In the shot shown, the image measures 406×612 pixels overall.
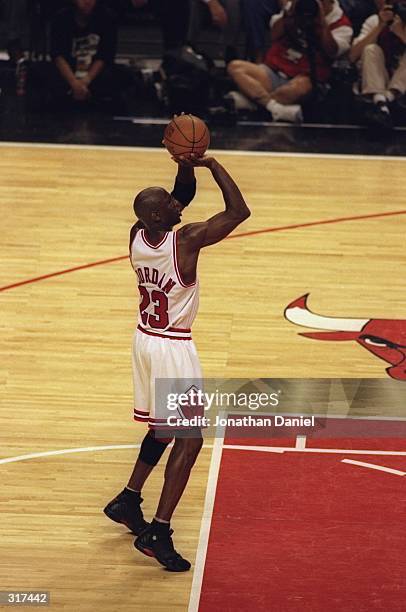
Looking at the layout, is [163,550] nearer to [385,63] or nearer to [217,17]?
[385,63]

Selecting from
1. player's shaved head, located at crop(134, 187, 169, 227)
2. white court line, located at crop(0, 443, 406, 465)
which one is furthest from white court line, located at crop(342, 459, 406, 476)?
player's shaved head, located at crop(134, 187, 169, 227)

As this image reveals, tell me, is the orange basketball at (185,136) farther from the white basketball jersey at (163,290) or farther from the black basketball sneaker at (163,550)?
the black basketball sneaker at (163,550)

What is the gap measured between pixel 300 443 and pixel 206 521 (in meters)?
1.11

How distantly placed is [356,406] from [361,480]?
1048 millimetres

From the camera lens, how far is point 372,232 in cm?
1138

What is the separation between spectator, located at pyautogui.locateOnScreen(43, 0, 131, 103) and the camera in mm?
15125

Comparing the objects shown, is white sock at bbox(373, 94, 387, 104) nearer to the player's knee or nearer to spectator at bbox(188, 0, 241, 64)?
spectator at bbox(188, 0, 241, 64)

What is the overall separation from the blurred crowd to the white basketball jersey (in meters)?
8.77

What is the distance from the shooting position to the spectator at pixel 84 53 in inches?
595

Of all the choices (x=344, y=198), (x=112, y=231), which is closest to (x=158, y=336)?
(x=112, y=231)

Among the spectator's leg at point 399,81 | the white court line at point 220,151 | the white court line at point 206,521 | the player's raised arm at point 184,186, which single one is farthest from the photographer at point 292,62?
the player's raised arm at point 184,186

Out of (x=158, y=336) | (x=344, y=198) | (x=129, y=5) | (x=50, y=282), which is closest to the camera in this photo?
(x=158, y=336)

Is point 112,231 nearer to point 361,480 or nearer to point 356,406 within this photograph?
point 356,406

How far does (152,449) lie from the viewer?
6.46 meters
